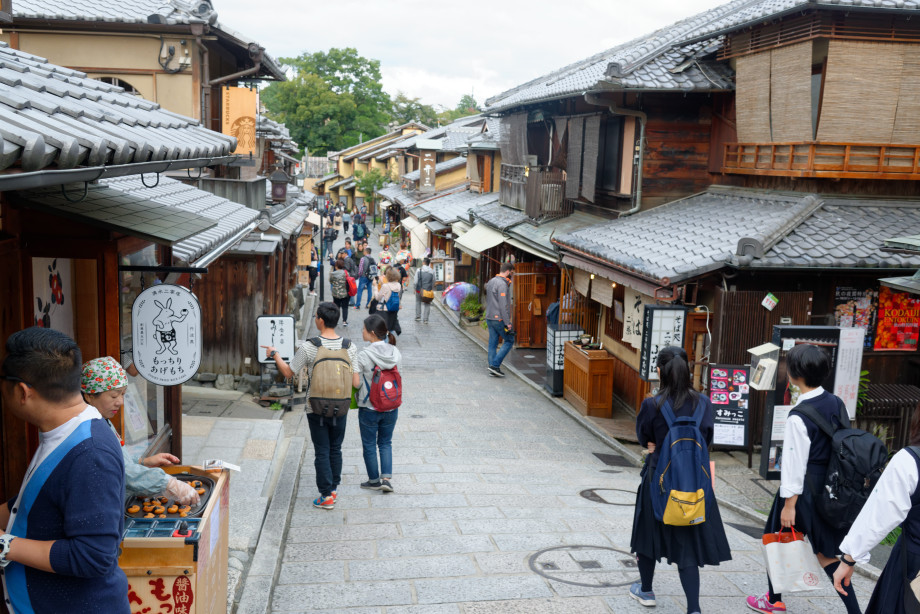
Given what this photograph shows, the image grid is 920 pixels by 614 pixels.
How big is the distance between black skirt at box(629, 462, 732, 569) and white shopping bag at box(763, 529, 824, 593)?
335mm

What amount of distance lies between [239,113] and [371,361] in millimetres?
9439

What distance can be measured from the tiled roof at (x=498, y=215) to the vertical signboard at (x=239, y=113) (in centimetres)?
815

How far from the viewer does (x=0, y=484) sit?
4.54m

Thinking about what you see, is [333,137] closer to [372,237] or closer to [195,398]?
[372,237]

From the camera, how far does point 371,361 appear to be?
8.27 meters

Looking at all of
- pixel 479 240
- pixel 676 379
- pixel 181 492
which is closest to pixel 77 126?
pixel 181 492

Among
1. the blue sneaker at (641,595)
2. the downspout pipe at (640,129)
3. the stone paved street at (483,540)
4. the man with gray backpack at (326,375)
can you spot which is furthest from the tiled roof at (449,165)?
the blue sneaker at (641,595)

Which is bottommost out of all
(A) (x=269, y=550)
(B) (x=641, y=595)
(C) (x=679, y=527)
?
(A) (x=269, y=550)

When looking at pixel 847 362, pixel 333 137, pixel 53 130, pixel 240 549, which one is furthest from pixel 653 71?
pixel 333 137

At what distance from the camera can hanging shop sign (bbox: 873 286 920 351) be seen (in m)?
11.7

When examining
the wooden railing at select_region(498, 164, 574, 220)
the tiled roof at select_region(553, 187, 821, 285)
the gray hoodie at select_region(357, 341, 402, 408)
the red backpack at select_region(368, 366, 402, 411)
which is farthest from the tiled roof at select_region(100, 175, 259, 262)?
the wooden railing at select_region(498, 164, 574, 220)

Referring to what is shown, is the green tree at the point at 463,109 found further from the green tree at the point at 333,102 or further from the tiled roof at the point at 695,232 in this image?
the tiled roof at the point at 695,232

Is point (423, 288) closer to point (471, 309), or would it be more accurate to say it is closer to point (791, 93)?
point (471, 309)

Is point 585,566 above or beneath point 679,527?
beneath
